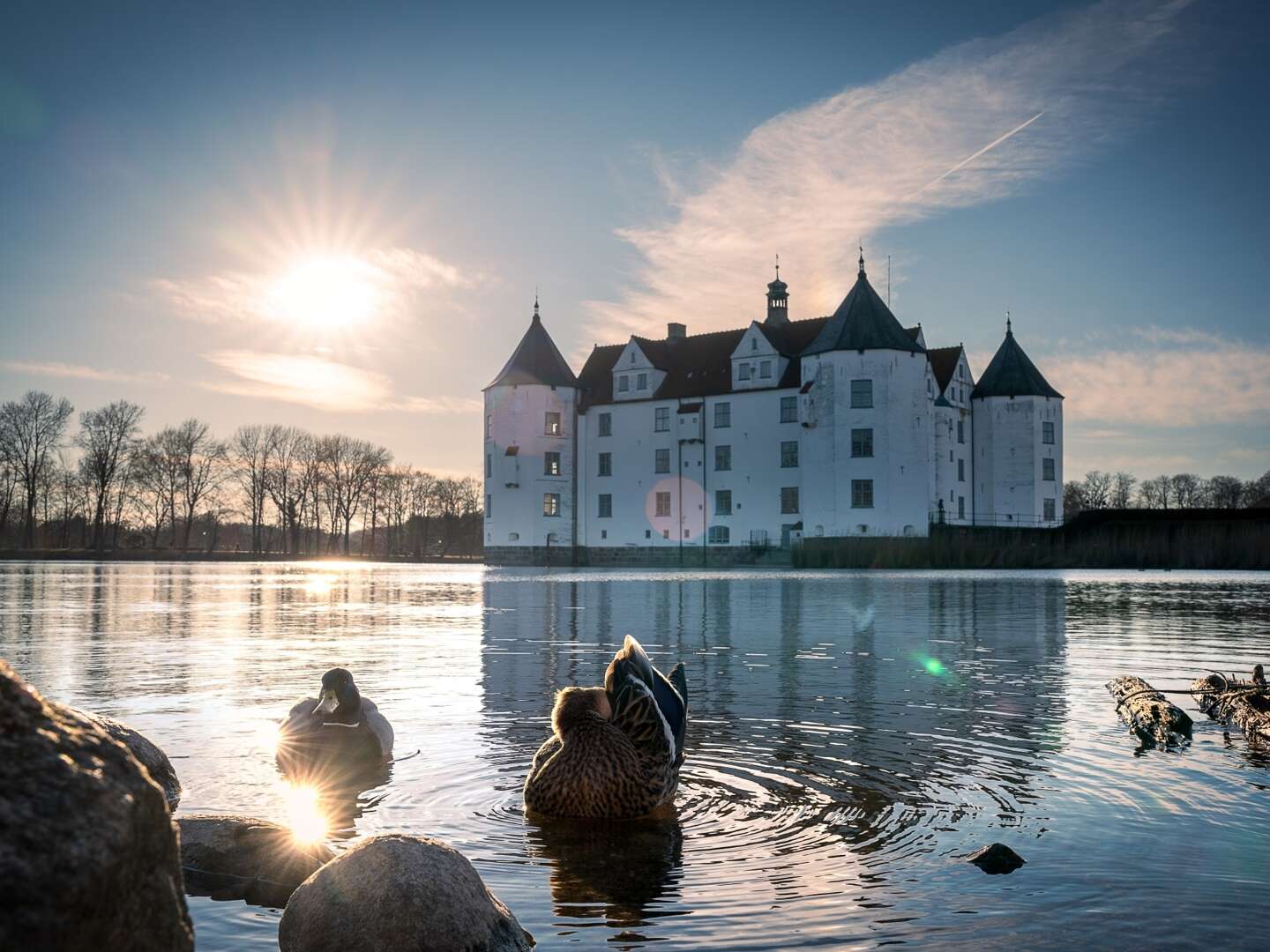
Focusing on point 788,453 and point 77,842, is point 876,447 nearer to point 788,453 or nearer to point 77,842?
point 788,453

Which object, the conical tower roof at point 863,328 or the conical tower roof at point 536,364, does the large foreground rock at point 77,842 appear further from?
the conical tower roof at point 536,364

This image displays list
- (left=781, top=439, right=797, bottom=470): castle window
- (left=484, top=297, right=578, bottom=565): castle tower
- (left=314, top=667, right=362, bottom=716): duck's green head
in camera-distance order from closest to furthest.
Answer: (left=314, top=667, right=362, bottom=716): duck's green head → (left=781, top=439, right=797, bottom=470): castle window → (left=484, top=297, right=578, bottom=565): castle tower

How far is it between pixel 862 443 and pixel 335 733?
59.7m

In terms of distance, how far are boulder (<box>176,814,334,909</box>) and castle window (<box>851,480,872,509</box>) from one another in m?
60.6

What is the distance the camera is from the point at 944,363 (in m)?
73.1

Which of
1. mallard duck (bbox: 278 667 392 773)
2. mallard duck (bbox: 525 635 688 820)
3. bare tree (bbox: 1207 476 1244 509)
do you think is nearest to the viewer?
mallard duck (bbox: 525 635 688 820)

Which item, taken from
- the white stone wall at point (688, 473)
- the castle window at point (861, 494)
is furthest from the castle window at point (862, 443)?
the white stone wall at point (688, 473)

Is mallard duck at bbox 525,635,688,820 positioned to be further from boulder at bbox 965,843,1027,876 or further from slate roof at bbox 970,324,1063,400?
slate roof at bbox 970,324,1063,400

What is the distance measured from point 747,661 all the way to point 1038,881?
7764 millimetres

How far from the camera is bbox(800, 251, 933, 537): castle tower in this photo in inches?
2473

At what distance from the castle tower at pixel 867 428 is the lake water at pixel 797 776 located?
1855 inches

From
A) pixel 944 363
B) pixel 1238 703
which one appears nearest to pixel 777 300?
pixel 944 363

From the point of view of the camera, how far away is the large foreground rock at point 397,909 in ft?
10.9

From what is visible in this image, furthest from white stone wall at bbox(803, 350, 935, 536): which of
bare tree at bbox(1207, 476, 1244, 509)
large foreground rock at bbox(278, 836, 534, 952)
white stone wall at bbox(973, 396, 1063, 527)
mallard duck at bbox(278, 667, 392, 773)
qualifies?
bare tree at bbox(1207, 476, 1244, 509)
